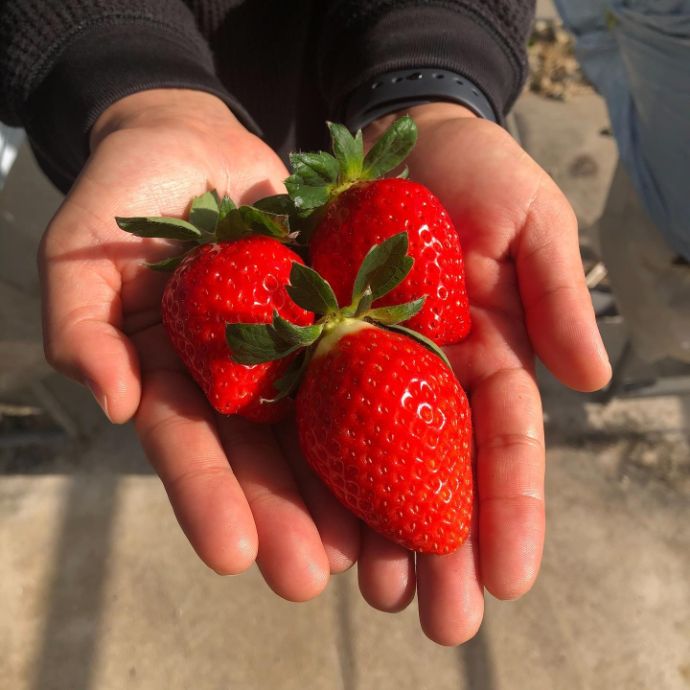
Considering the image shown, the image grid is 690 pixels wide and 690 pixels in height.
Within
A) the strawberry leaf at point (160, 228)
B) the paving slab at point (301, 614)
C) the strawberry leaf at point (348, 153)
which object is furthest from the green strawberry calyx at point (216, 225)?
the paving slab at point (301, 614)

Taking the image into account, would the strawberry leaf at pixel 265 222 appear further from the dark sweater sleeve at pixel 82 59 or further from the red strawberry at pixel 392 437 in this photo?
the dark sweater sleeve at pixel 82 59

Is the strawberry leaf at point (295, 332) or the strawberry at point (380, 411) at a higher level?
the strawberry leaf at point (295, 332)

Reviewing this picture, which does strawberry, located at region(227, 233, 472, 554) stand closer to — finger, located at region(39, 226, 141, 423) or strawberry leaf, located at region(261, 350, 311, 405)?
strawberry leaf, located at region(261, 350, 311, 405)

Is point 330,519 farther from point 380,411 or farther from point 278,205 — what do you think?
point 278,205

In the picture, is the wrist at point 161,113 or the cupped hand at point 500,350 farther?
the wrist at point 161,113

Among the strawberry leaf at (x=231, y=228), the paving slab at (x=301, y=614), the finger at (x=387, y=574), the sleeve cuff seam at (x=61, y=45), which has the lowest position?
the paving slab at (x=301, y=614)

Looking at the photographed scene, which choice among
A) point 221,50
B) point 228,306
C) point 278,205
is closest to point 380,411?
point 228,306

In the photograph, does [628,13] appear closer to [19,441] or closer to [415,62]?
[415,62]
